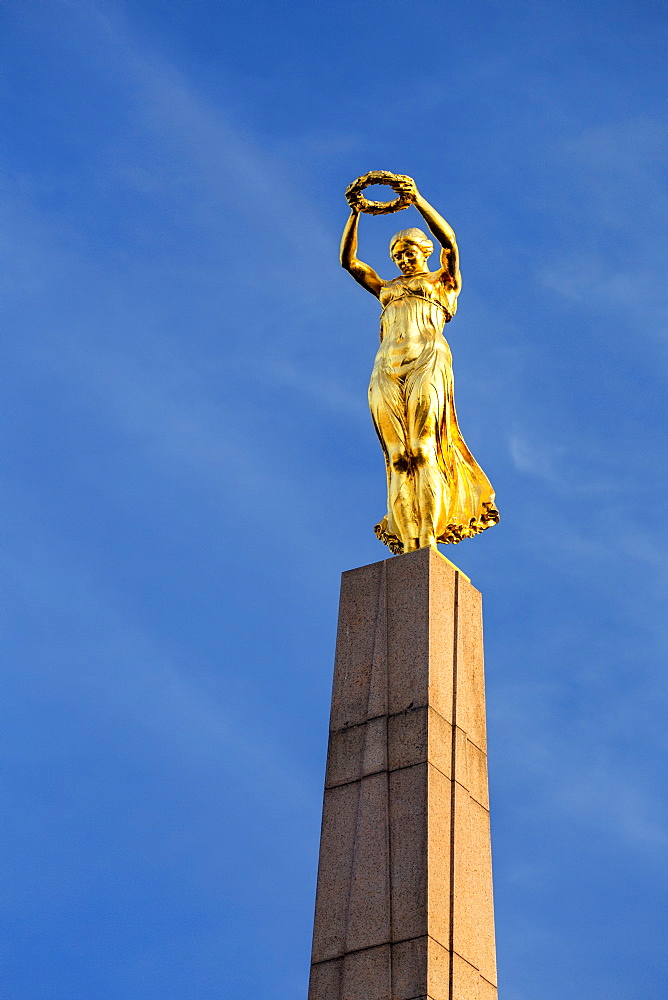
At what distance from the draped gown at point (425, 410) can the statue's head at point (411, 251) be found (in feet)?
1.62

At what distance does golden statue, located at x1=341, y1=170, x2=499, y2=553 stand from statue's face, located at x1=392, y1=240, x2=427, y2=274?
0.01 m

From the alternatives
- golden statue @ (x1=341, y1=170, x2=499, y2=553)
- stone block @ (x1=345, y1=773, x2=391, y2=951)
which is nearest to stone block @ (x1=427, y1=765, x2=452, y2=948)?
stone block @ (x1=345, y1=773, x2=391, y2=951)

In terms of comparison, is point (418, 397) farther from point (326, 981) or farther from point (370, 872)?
point (326, 981)

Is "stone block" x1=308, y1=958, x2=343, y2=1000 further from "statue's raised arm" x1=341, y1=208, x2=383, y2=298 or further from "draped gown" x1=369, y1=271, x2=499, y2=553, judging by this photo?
"statue's raised arm" x1=341, y1=208, x2=383, y2=298

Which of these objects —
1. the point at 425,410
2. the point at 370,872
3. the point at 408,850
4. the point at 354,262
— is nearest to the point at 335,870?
the point at 370,872

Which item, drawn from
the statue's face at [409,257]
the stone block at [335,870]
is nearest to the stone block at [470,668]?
the stone block at [335,870]

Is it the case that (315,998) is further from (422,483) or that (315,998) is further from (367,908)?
(422,483)

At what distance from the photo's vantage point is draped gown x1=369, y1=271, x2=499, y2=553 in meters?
19.3

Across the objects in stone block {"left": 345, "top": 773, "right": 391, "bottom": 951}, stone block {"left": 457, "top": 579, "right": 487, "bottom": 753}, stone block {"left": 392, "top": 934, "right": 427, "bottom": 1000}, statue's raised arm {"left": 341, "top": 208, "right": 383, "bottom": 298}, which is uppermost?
statue's raised arm {"left": 341, "top": 208, "right": 383, "bottom": 298}

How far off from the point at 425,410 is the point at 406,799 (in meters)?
4.67

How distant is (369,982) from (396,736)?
247 cm

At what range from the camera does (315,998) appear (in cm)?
1589

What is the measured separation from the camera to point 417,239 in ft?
67.7

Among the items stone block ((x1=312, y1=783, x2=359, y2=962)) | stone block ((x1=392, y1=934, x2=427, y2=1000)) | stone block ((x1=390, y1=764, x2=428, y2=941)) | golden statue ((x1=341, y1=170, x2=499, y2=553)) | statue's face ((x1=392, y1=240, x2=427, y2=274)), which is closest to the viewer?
stone block ((x1=392, y1=934, x2=427, y2=1000))
